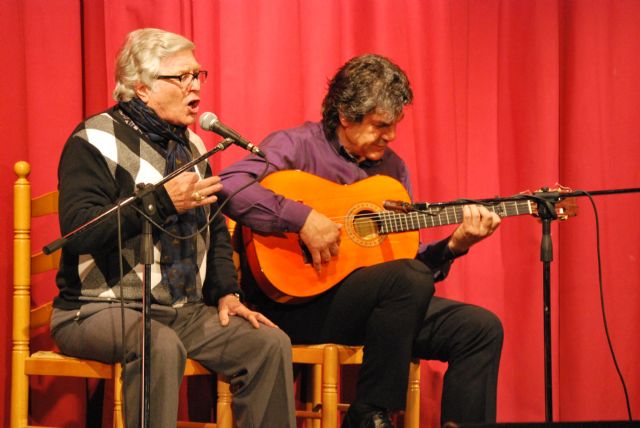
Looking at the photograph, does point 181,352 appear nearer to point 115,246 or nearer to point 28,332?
point 115,246

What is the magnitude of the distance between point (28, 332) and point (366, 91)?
1.46 metres

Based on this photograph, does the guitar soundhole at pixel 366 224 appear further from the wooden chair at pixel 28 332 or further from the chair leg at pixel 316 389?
the wooden chair at pixel 28 332

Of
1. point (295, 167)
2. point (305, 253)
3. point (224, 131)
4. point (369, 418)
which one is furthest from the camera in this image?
point (295, 167)

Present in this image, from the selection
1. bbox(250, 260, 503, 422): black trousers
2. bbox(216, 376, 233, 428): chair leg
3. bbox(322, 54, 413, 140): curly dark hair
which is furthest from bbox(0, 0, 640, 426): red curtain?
bbox(216, 376, 233, 428): chair leg

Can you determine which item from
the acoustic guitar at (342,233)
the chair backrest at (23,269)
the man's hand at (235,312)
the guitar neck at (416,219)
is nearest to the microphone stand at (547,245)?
the acoustic guitar at (342,233)

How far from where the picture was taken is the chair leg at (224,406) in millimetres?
2756

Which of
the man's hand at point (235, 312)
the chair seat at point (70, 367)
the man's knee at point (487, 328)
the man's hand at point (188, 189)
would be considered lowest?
the chair seat at point (70, 367)

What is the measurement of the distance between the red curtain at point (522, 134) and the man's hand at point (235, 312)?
0.81 metres

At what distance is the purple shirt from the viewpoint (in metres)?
2.95

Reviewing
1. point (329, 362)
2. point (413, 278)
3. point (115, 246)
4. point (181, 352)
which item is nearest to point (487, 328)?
point (413, 278)

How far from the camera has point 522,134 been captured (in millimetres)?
3803

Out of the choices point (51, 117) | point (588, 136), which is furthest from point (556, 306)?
point (51, 117)

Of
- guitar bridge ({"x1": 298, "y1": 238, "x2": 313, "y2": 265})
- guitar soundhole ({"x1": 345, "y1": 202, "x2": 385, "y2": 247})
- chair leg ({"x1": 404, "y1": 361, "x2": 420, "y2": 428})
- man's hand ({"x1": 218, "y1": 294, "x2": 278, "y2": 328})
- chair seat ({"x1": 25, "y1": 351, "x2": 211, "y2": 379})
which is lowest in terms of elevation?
chair leg ({"x1": 404, "y1": 361, "x2": 420, "y2": 428})

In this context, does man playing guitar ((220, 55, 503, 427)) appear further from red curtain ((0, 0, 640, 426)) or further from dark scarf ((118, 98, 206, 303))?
red curtain ((0, 0, 640, 426))
